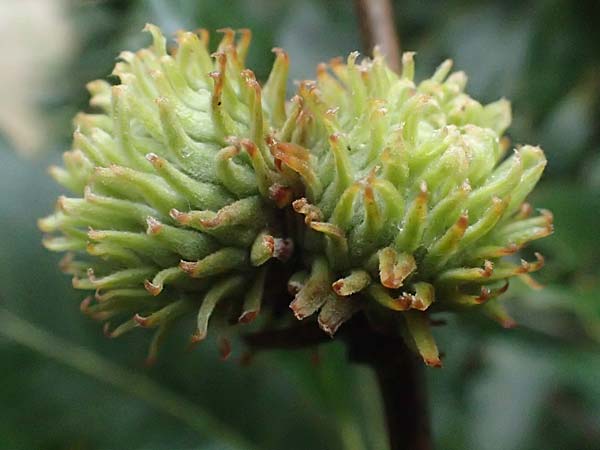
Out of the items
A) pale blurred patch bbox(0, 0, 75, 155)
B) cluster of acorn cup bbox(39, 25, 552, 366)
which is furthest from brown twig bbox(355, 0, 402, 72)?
pale blurred patch bbox(0, 0, 75, 155)

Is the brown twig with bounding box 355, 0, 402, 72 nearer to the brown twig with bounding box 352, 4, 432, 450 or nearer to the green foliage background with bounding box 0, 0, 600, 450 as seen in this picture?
the green foliage background with bounding box 0, 0, 600, 450

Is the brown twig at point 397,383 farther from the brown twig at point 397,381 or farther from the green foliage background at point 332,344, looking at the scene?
the green foliage background at point 332,344

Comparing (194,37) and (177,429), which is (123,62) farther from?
(177,429)

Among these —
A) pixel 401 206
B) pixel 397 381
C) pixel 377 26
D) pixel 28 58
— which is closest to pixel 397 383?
pixel 397 381

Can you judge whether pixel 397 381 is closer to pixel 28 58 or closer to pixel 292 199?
pixel 292 199

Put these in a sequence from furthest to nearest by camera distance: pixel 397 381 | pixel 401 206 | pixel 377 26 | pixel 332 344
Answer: pixel 332 344 → pixel 377 26 → pixel 397 381 → pixel 401 206

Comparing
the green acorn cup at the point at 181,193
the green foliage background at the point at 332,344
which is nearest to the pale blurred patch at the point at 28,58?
the green foliage background at the point at 332,344

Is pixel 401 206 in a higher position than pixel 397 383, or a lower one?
higher
